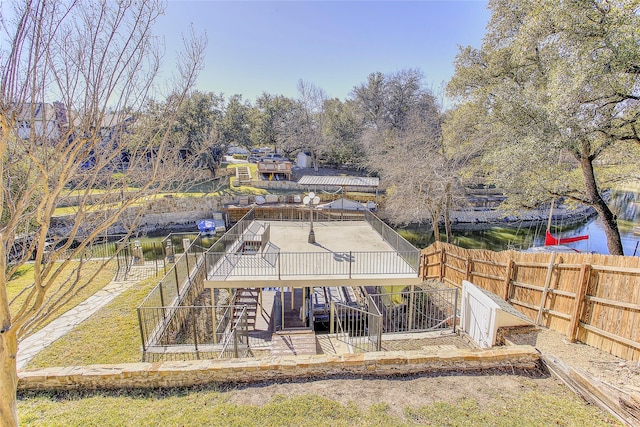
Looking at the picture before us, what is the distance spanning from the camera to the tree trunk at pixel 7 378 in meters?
2.55

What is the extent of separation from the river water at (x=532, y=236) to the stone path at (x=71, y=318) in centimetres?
1636

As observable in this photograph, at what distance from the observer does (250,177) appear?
29.7 metres

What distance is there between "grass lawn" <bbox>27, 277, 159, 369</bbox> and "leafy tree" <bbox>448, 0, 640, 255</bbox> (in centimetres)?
1162

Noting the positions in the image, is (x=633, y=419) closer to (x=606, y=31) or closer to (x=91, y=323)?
(x=606, y=31)

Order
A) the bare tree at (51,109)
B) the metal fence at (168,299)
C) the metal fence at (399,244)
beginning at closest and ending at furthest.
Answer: the bare tree at (51,109), the metal fence at (168,299), the metal fence at (399,244)

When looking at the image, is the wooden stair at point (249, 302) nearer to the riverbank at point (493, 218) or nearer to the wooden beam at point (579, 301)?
the wooden beam at point (579, 301)

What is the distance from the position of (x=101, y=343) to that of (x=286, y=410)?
501 cm

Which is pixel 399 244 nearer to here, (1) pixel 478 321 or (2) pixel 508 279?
(2) pixel 508 279

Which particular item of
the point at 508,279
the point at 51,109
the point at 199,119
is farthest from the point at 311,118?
the point at 51,109

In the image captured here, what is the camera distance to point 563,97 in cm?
777

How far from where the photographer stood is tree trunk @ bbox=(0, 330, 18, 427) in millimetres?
2555

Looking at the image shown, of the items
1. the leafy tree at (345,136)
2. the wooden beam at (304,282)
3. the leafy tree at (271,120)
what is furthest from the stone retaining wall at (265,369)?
the leafy tree at (271,120)

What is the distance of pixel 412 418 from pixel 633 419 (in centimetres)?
239

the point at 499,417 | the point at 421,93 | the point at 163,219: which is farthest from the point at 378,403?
the point at 421,93
